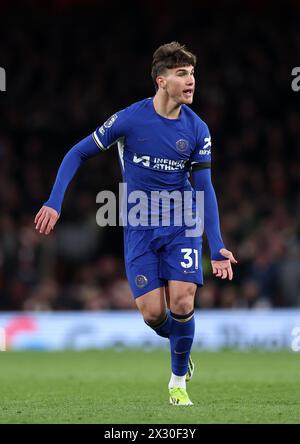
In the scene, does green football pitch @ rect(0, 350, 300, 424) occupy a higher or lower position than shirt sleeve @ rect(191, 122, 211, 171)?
lower

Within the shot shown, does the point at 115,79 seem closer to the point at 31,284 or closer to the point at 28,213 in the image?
the point at 28,213

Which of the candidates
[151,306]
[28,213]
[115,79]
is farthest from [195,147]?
[115,79]

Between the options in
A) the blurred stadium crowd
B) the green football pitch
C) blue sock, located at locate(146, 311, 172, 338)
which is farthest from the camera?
the blurred stadium crowd

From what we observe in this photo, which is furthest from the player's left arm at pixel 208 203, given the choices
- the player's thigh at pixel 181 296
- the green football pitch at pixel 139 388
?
the green football pitch at pixel 139 388

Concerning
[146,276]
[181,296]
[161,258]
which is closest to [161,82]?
[161,258]

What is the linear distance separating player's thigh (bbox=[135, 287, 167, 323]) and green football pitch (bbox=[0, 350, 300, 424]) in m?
0.65

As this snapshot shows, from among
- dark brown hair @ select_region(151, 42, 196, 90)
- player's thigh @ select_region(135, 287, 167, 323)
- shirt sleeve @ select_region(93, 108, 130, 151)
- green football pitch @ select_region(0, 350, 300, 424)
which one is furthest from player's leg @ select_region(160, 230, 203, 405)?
dark brown hair @ select_region(151, 42, 196, 90)

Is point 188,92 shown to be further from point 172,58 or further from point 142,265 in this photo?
point 142,265

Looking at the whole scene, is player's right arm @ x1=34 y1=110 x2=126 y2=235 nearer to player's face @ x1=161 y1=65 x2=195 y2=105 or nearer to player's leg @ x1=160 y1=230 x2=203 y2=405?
player's face @ x1=161 y1=65 x2=195 y2=105

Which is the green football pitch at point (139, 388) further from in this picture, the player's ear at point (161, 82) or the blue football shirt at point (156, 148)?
the player's ear at point (161, 82)

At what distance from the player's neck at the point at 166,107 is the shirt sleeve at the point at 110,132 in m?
0.24

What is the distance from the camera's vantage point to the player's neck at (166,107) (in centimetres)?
823

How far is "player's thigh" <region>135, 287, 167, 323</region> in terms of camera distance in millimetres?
8227

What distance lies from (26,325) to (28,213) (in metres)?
3.00
